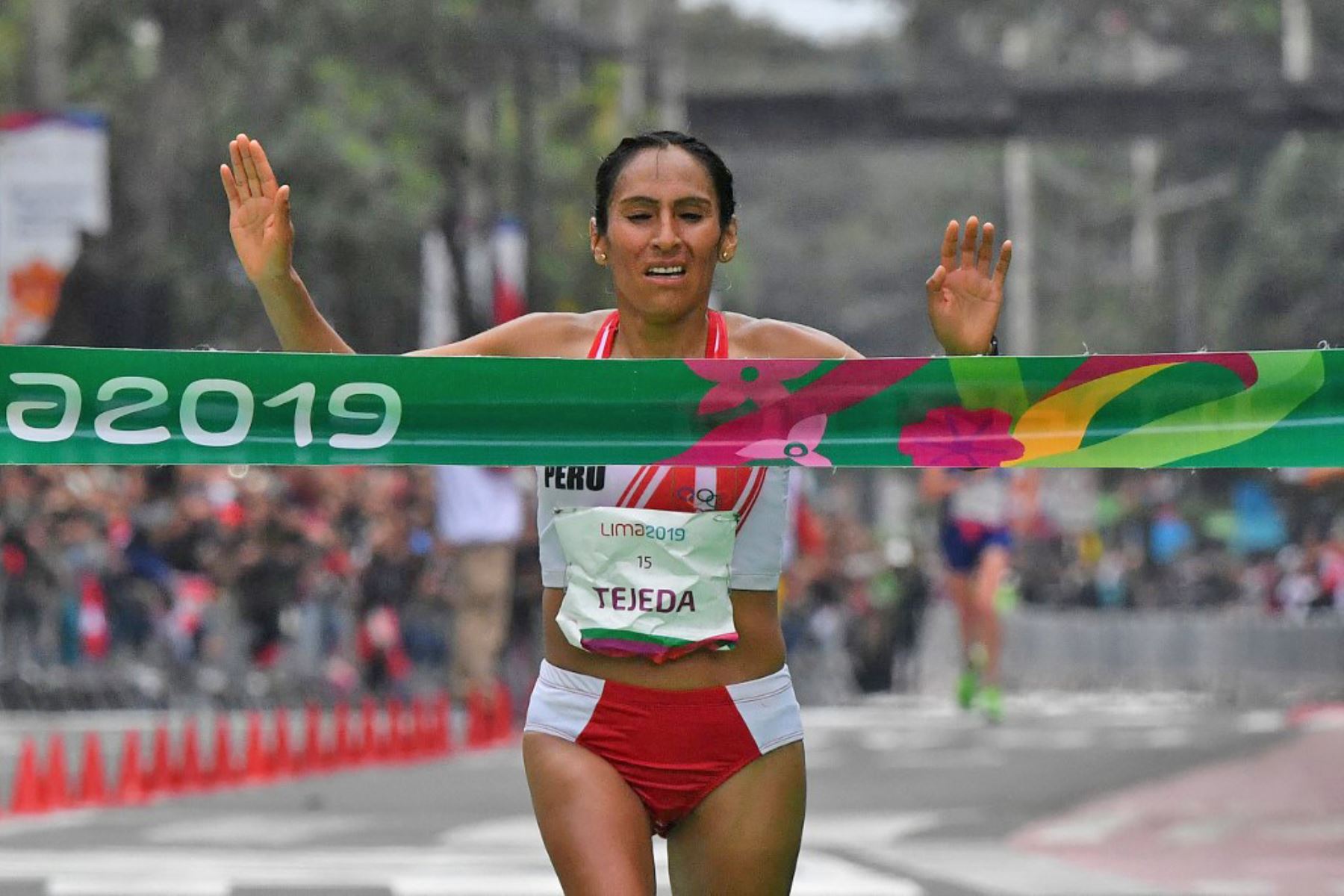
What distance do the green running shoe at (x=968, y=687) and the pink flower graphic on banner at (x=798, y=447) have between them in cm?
1569

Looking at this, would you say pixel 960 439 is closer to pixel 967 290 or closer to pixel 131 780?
pixel 967 290

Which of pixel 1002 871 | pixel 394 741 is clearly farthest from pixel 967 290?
pixel 394 741

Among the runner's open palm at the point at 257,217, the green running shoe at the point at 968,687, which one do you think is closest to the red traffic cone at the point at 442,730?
the green running shoe at the point at 968,687

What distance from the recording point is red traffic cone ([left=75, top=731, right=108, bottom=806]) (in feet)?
51.9

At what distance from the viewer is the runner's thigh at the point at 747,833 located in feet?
19.6

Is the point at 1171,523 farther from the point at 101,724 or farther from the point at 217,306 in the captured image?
the point at 101,724

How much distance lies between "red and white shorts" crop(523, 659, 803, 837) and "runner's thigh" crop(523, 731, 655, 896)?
0.03 metres

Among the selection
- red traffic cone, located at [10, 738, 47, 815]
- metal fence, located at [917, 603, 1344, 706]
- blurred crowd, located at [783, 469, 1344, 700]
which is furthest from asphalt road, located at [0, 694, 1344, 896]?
metal fence, located at [917, 603, 1344, 706]

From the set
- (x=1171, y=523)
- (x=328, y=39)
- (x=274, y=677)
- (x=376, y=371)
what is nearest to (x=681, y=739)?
(x=376, y=371)

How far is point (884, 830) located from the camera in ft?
47.2

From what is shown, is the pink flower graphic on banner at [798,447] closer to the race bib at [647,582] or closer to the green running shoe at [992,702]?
the race bib at [647,582]

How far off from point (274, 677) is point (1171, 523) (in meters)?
27.5

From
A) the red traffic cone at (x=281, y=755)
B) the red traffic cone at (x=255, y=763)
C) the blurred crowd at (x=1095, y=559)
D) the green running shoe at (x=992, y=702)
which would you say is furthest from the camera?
the blurred crowd at (x=1095, y=559)

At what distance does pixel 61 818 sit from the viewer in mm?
14953
